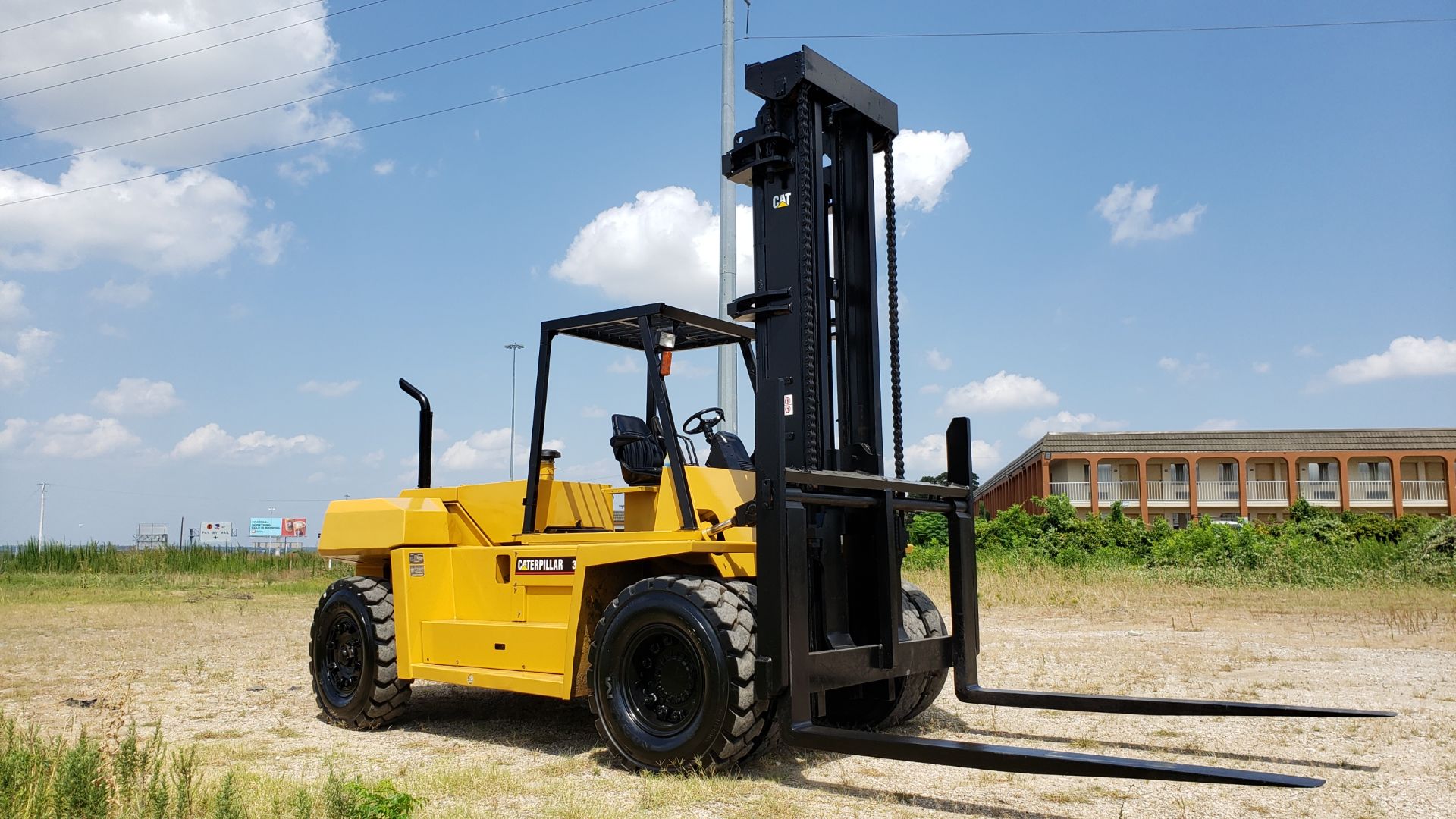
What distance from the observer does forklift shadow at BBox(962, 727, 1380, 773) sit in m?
6.25

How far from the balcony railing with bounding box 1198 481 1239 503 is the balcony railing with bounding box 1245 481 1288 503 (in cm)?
60

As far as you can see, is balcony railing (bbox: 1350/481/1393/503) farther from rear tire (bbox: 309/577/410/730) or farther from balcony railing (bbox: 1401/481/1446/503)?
rear tire (bbox: 309/577/410/730)

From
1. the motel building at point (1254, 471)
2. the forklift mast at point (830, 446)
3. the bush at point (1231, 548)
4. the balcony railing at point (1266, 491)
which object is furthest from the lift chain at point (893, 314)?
the balcony railing at point (1266, 491)

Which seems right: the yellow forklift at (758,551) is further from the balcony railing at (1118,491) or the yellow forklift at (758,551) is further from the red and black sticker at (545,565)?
the balcony railing at (1118,491)

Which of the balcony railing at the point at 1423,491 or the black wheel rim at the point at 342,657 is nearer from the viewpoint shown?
the black wheel rim at the point at 342,657

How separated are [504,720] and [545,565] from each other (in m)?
2.08

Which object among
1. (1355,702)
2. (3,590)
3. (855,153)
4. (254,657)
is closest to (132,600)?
(3,590)

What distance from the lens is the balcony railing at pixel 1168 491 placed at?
5028cm

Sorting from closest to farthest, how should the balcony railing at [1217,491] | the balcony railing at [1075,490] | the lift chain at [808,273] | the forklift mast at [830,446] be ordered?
the forklift mast at [830,446] → the lift chain at [808,273] → the balcony railing at [1075,490] → the balcony railing at [1217,491]

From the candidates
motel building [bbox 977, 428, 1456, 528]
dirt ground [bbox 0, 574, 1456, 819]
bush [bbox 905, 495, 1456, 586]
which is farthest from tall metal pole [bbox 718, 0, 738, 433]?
motel building [bbox 977, 428, 1456, 528]

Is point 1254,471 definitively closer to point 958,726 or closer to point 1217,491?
point 1217,491

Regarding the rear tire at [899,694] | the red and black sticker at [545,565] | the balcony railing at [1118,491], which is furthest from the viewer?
the balcony railing at [1118,491]

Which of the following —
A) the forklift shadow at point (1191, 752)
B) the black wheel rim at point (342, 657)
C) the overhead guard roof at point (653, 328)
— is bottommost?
the forklift shadow at point (1191, 752)

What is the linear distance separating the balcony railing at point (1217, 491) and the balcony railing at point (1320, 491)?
9.04 ft
